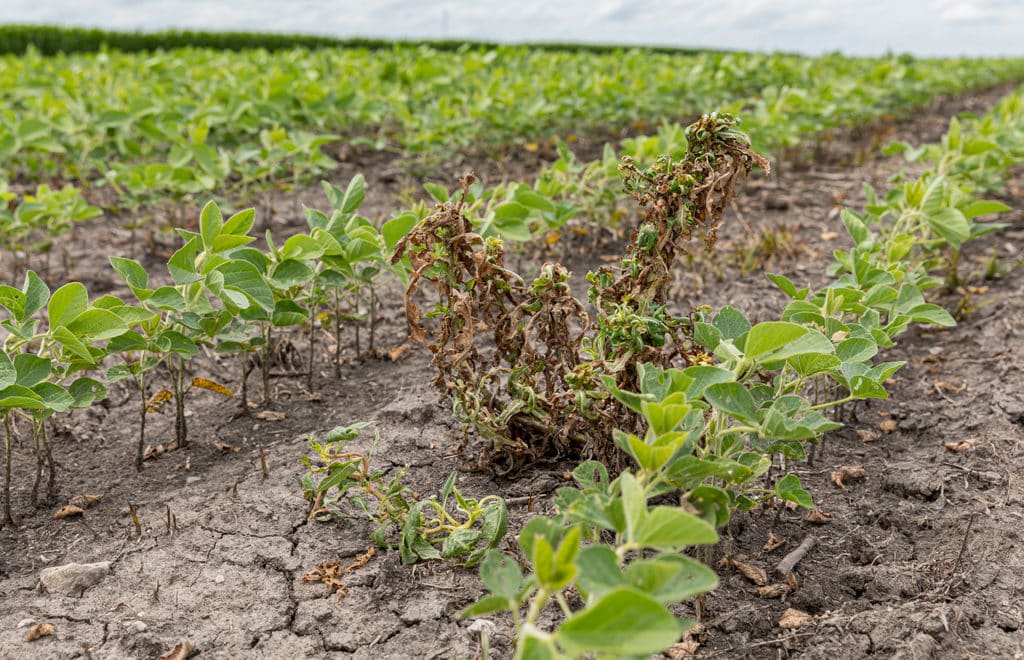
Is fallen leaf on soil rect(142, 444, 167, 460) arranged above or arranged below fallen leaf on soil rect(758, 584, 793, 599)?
below

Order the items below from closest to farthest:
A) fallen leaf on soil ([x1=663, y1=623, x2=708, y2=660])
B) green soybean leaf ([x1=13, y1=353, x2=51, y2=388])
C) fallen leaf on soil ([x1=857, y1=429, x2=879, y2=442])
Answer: fallen leaf on soil ([x1=663, y1=623, x2=708, y2=660])
green soybean leaf ([x1=13, y1=353, x2=51, y2=388])
fallen leaf on soil ([x1=857, y1=429, x2=879, y2=442])

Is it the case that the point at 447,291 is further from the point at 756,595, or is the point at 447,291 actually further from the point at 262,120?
the point at 262,120

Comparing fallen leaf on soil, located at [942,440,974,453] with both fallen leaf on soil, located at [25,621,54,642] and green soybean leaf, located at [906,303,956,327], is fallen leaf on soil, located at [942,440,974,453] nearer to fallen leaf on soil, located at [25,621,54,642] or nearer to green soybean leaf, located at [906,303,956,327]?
green soybean leaf, located at [906,303,956,327]

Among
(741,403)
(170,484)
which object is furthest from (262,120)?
(741,403)

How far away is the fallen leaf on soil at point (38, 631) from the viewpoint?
169 cm

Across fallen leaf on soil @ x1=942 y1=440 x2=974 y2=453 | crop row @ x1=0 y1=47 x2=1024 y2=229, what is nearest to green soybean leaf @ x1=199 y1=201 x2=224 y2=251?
crop row @ x1=0 y1=47 x2=1024 y2=229

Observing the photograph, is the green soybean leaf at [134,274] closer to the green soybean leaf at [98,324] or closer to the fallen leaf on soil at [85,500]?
the green soybean leaf at [98,324]

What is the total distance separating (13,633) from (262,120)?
11.9 ft

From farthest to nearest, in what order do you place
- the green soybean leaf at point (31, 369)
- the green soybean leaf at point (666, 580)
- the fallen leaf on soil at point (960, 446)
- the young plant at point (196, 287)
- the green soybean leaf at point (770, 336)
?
Answer: the fallen leaf on soil at point (960, 446) < the young plant at point (196, 287) < the green soybean leaf at point (31, 369) < the green soybean leaf at point (770, 336) < the green soybean leaf at point (666, 580)

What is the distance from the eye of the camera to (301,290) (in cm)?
248

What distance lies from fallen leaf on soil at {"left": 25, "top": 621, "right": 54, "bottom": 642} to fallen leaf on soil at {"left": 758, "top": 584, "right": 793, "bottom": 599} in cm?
146

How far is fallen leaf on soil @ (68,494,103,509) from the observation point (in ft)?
7.19

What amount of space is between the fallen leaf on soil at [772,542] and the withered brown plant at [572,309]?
0.41 meters

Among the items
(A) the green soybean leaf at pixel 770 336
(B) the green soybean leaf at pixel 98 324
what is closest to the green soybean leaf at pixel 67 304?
(B) the green soybean leaf at pixel 98 324
